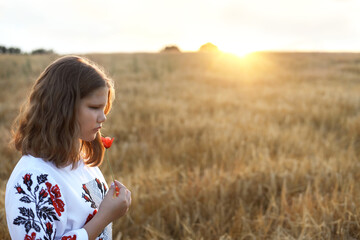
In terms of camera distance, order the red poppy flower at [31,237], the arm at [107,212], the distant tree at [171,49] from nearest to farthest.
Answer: the red poppy flower at [31,237]
the arm at [107,212]
the distant tree at [171,49]

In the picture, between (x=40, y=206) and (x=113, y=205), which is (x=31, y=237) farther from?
(x=113, y=205)

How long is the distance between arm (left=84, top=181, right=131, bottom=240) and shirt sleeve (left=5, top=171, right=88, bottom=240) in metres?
0.03

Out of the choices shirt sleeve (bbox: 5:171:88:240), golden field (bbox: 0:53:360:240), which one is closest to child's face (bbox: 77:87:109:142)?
shirt sleeve (bbox: 5:171:88:240)

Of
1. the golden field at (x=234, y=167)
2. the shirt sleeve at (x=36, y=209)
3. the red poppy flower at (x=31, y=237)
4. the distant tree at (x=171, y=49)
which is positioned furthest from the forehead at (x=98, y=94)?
the distant tree at (x=171, y=49)

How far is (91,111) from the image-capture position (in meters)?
1.14

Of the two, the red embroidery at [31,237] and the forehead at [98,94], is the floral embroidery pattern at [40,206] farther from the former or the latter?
the forehead at [98,94]

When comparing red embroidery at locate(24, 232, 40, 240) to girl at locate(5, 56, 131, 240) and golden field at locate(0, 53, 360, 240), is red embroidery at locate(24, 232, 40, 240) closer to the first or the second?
girl at locate(5, 56, 131, 240)

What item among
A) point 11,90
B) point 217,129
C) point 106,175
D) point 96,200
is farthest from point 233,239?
point 11,90

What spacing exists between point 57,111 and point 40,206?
316 millimetres

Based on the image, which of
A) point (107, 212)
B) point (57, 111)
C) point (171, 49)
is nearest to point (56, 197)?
point (107, 212)

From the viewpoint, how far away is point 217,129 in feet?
15.4

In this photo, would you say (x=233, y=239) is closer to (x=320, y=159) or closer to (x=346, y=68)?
(x=320, y=159)

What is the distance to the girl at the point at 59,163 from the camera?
100 cm

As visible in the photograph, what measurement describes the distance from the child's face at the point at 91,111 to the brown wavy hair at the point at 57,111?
Answer: 2 centimetres
